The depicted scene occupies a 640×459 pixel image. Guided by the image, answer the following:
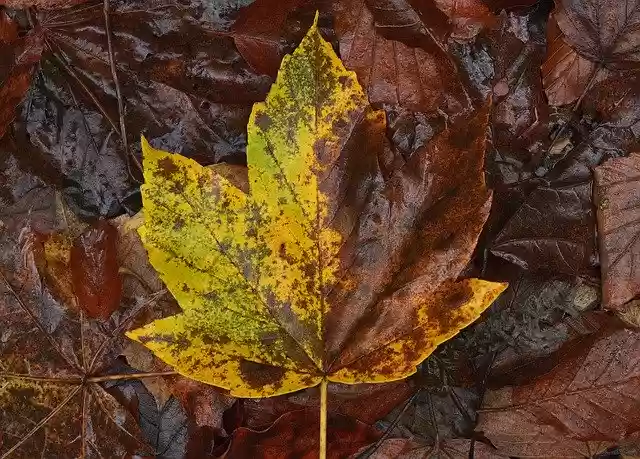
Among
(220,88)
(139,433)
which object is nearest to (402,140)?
(220,88)

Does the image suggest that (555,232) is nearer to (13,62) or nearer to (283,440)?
(283,440)

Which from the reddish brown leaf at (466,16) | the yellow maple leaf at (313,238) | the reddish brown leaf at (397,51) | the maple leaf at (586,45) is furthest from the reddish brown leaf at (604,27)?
the yellow maple leaf at (313,238)

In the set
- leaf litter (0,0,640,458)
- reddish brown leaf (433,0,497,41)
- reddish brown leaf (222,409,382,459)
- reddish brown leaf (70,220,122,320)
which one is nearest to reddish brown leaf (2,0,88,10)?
leaf litter (0,0,640,458)

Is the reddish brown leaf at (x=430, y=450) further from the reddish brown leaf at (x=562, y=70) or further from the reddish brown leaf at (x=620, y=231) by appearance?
the reddish brown leaf at (x=562, y=70)

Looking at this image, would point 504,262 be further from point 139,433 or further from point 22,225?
point 22,225

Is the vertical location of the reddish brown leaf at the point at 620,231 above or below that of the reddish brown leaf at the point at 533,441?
above

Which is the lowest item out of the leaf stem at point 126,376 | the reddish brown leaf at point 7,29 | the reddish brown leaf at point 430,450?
the reddish brown leaf at point 430,450

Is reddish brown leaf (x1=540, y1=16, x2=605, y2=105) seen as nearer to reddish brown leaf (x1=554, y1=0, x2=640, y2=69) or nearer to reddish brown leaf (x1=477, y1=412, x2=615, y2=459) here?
reddish brown leaf (x1=554, y1=0, x2=640, y2=69)

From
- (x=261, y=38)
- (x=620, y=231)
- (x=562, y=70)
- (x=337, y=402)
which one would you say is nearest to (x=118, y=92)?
(x=261, y=38)
